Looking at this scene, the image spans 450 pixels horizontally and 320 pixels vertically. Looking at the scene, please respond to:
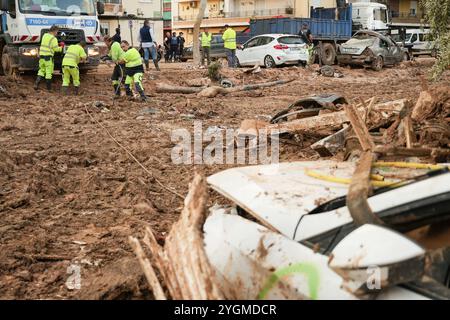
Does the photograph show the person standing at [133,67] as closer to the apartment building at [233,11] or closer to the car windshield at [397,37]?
the car windshield at [397,37]

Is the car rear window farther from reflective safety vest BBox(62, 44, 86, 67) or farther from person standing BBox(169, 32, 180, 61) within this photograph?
person standing BBox(169, 32, 180, 61)

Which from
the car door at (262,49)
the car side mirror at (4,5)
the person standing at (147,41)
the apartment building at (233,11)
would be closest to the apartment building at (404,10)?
the apartment building at (233,11)

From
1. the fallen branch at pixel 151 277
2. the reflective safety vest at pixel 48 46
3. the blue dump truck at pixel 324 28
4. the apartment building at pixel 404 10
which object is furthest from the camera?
the apartment building at pixel 404 10

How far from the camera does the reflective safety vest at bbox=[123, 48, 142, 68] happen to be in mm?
11930

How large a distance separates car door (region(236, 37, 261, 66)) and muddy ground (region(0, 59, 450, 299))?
9.41 m

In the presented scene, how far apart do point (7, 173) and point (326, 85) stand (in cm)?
1287

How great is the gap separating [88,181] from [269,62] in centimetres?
1691

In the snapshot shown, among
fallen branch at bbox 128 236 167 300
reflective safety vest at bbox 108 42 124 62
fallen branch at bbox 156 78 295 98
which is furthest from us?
fallen branch at bbox 156 78 295 98

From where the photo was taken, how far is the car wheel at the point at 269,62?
21.7 m

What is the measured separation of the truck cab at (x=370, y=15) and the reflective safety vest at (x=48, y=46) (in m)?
19.0

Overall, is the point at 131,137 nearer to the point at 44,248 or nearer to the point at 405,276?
the point at 44,248

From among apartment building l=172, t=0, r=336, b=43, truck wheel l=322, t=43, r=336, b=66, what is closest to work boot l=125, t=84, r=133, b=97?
truck wheel l=322, t=43, r=336, b=66

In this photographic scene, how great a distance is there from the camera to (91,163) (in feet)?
22.2

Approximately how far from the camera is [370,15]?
2784 centimetres
